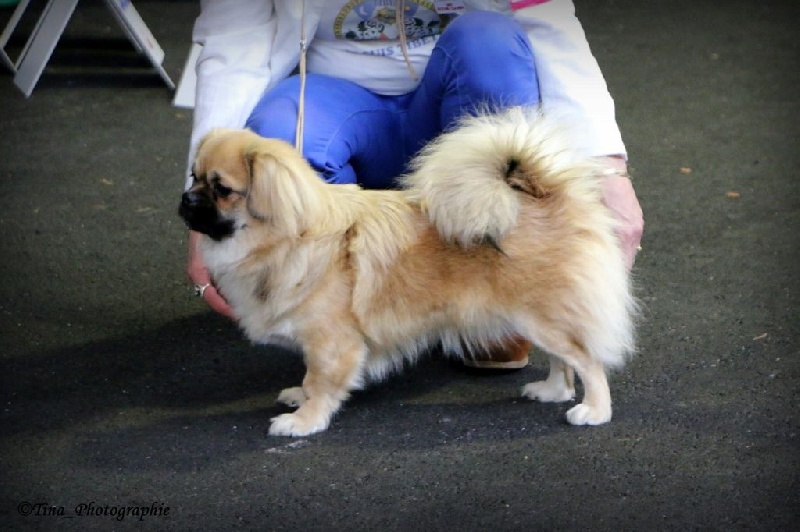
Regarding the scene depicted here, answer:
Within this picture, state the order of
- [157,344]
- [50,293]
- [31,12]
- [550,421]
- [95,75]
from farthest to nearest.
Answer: [31,12] < [95,75] < [50,293] < [157,344] < [550,421]

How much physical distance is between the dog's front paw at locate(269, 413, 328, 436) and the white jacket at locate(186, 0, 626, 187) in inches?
25.0

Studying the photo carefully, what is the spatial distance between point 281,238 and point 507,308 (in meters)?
0.49

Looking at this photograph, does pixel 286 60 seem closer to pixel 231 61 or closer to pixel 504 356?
pixel 231 61

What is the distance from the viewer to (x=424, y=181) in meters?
2.19

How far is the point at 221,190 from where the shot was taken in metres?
2.05

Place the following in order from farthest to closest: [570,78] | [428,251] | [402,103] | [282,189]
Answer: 1. [402,103]
2. [570,78]
3. [428,251]
4. [282,189]

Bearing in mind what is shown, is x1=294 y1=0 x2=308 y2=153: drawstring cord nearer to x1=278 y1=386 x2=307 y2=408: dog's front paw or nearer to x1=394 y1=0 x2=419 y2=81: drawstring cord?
x1=394 y1=0 x2=419 y2=81: drawstring cord

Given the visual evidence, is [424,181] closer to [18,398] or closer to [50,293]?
[18,398]

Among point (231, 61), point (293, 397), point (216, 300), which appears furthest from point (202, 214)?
point (231, 61)

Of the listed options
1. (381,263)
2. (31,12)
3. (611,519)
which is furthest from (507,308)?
(31,12)

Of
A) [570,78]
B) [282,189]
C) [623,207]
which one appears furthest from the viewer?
[570,78]

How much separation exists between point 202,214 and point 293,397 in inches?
20.7

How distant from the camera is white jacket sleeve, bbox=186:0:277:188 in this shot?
248cm

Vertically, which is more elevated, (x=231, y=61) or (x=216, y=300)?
(x=231, y=61)
